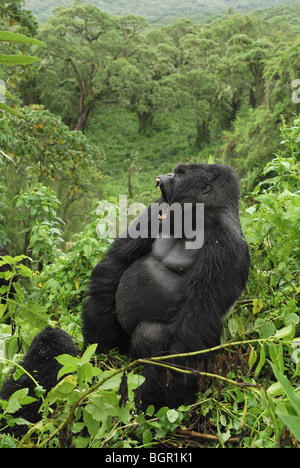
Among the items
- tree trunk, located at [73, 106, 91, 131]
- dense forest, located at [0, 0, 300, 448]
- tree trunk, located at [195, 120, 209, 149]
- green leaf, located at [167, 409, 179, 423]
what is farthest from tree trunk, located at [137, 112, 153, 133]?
green leaf, located at [167, 409, 179, 423]

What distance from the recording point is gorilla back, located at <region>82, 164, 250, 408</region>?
2.01 meters

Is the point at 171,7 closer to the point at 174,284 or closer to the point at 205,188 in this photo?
the point at 205,188

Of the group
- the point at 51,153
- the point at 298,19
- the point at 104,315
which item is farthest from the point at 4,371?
the point at 298,19

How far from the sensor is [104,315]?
8.34ft

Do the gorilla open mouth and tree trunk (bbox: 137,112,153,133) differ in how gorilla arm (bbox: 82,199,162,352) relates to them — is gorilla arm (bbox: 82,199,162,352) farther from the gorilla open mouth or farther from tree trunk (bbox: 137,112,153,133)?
tree trunk (bbox: 137,112,153,133)

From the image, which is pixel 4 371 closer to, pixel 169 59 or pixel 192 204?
pixel 192 204

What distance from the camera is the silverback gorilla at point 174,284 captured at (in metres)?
2.01

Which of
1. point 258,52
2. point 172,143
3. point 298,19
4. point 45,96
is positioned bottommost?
point 172,143

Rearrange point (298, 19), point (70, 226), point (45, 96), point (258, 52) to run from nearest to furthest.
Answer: point (70, 226)
point (258, 52)
point (45, 96)
point (298, 19)

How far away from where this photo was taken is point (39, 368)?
2.08 metres

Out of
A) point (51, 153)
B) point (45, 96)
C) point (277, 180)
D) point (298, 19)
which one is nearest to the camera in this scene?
point (277, 180)

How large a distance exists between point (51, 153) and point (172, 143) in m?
18.1

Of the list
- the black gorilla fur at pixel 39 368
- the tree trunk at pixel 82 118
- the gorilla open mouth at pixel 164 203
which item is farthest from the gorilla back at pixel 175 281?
the tree trunk at pixel 82 118

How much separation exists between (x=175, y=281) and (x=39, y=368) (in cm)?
76
